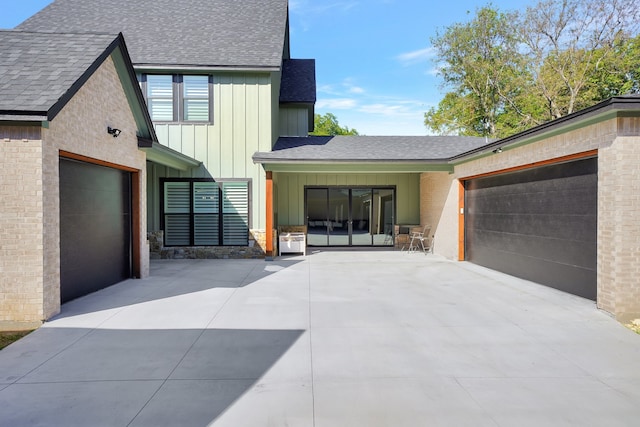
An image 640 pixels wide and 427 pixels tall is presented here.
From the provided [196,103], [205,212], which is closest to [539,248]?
[205,212]

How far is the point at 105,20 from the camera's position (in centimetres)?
1282

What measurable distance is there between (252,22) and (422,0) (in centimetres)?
869

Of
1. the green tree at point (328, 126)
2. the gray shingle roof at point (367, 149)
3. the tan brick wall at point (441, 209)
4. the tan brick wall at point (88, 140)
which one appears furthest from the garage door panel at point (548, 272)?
the green tree at point (328, 126)

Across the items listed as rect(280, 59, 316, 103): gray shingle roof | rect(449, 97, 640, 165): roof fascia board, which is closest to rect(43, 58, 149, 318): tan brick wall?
rect(449, 97, 640, 165): roof fascia board

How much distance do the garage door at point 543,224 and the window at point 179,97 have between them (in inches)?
317

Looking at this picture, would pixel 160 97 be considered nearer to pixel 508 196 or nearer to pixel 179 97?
pixel 179 97

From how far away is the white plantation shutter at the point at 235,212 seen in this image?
11188 millimetres

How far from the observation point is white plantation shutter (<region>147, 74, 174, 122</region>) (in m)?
11.0

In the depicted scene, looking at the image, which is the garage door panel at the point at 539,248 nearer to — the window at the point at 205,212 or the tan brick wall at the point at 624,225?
the tan brick wall at the point at 624,225

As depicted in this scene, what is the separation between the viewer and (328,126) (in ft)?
156

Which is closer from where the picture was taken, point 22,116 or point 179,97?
point 22,116

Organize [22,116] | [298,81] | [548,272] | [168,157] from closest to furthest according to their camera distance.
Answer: [22,116] < [548,272] < [168,157] < [298,81]

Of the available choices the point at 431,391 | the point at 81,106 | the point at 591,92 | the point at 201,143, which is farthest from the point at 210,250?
the point at 591,92

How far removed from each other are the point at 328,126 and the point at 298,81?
32663mm
